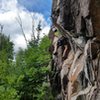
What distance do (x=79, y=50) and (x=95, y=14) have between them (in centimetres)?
310

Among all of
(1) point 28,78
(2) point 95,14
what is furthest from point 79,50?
(1) point 28,78

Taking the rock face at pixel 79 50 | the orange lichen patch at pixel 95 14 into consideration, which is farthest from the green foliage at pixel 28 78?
the orange lichen patch at pixel 95 14

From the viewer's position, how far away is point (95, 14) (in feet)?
50.7

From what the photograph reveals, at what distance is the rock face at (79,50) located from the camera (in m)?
15.6

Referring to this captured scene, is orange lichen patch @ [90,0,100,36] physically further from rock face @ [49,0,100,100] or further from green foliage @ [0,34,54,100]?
green foliage @ [0,34,54,100]

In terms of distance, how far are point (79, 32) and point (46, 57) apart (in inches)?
351

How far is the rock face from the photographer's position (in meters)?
15.6

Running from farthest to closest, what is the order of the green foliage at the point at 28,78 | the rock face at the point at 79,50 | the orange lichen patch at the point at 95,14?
the green foliage at the point at 28,78, the rock face at the point at 79,50, the orange lichen patch at the point at 95,14

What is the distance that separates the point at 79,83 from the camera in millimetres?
17172

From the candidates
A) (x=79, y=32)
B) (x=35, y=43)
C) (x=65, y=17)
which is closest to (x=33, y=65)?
(x=35, y=43)

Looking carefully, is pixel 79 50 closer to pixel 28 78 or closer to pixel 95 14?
pixel 95 14

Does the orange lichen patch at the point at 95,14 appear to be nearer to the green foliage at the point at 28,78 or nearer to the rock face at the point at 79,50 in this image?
the rock face at the point at 79,50

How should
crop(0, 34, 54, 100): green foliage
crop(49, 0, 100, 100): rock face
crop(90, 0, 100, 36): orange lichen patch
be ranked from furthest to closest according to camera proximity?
1. crop(0, 34, 54, 100): green foliage
2. crop(49, 0, 100, 100): rock face
3. crop(90, 0, 100, 36): orange lichen patch

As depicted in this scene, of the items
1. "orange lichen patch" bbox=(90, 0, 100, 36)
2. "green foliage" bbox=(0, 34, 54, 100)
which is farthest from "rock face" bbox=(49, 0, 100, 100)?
"green foliage" bbox=(0, 34, 54, 100)
